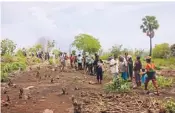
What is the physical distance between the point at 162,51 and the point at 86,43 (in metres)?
12.5

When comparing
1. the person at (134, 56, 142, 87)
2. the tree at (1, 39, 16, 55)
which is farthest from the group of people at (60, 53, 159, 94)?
the tree at (1, 39, 16, 55)

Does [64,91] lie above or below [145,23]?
below

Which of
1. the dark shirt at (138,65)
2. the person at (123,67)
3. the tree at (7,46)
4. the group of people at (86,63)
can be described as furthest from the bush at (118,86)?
the tree at (7,46)

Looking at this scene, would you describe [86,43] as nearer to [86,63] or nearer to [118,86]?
[86,63]

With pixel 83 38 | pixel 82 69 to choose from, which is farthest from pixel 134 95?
pixel 83 38

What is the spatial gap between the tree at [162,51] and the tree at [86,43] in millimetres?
10270

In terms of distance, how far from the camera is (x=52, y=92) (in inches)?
543

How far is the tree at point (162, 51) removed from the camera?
151 ft

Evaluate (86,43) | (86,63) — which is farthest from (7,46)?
(86,63)

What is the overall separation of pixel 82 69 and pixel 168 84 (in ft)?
29.4

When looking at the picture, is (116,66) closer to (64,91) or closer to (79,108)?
(64,91)

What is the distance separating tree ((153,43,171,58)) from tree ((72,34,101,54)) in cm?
1027

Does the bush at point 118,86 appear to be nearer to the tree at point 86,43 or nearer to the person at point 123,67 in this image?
the person at point 123,67

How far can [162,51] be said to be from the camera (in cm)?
4628
